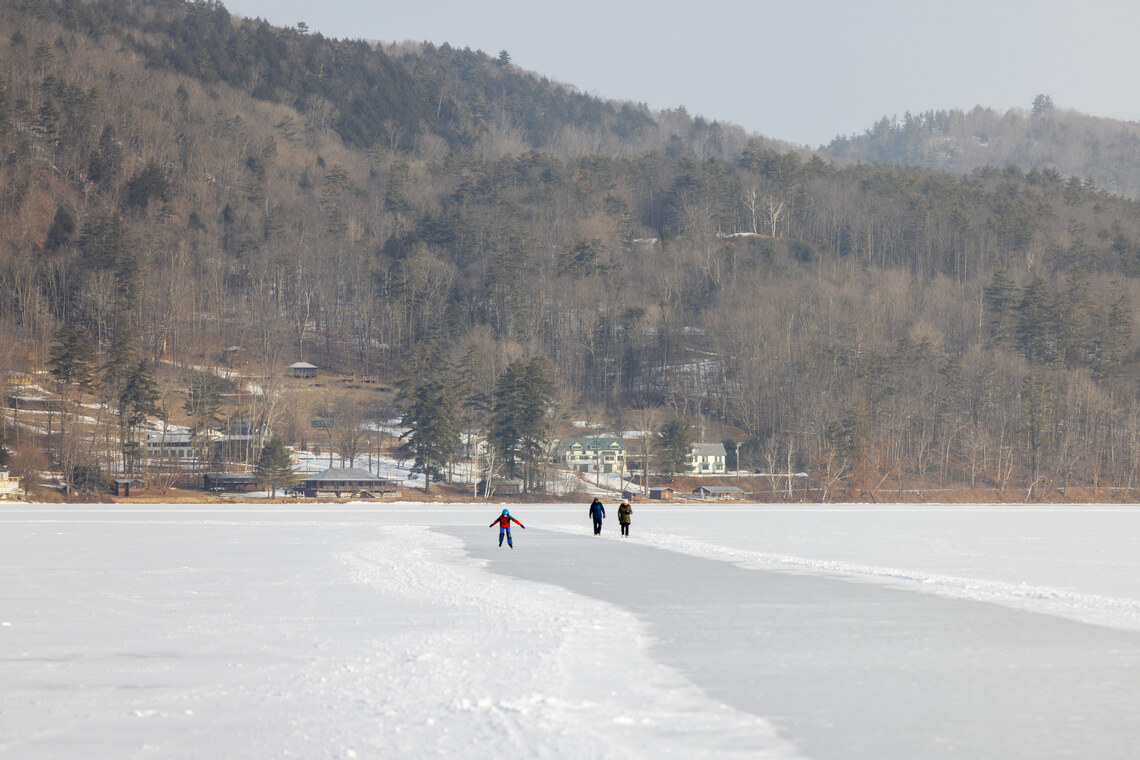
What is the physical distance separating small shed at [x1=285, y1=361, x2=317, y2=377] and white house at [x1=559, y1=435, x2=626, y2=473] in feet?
116

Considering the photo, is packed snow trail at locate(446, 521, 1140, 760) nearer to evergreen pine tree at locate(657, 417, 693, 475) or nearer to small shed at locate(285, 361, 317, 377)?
evergreen pine tree at locate(657, 417, 693, 475)

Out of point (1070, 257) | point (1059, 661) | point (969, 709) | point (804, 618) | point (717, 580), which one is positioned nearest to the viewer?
point (969, 709)

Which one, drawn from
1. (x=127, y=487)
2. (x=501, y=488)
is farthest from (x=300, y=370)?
(x=127, y=487)

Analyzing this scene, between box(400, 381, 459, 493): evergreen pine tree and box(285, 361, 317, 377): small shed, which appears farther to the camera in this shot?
box(285, 361, 317, 377): small shed

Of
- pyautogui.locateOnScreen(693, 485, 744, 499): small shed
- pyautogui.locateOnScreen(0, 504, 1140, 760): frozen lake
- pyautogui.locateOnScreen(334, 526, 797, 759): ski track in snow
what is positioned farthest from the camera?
pyautogui.locateOnScreen(693, 485, 744, 499): small shed

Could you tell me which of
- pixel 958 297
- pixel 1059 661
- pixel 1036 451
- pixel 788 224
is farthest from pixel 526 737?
pixel 788 224

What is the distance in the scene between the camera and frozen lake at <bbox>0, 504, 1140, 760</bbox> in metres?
9.13

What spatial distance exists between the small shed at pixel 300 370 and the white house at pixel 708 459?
4736 cm

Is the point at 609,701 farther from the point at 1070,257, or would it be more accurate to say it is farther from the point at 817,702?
the point at 1070,257

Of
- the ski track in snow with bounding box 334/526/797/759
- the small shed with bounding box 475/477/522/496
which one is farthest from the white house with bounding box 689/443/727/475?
the ski track in snow with bounding box 334/526/797/759

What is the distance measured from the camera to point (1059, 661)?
12617mm

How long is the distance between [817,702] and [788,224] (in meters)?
158

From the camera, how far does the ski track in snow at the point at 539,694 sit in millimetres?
8883

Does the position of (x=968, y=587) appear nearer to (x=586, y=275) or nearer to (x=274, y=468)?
(x=274, y=468)
